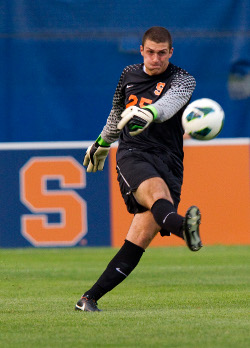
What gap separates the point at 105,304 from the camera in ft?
23.5

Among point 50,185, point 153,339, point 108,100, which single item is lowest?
point 50,185

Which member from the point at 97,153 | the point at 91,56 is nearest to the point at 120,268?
the point at 97,153

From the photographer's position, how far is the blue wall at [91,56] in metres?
13.4

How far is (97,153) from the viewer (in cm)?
722

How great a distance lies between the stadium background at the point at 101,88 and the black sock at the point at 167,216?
6629 mm

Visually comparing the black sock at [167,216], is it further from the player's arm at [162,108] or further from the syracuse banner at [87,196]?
the syracuse banner at [87,196]

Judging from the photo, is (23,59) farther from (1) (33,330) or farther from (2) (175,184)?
(1) (33,330)

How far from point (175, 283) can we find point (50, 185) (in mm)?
4265

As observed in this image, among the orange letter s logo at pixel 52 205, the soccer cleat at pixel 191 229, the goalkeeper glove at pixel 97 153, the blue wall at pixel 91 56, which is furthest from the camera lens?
Answer: the blue wall at pixel 91 56

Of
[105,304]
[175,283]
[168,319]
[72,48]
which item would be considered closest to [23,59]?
[72,48]

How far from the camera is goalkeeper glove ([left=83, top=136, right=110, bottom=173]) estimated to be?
23.6ft

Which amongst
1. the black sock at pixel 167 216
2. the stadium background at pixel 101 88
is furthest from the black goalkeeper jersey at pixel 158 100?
the stadium background at pixel 101 88

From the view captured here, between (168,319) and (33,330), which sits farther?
(168,319)

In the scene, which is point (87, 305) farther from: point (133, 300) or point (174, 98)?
point (174, 98)
